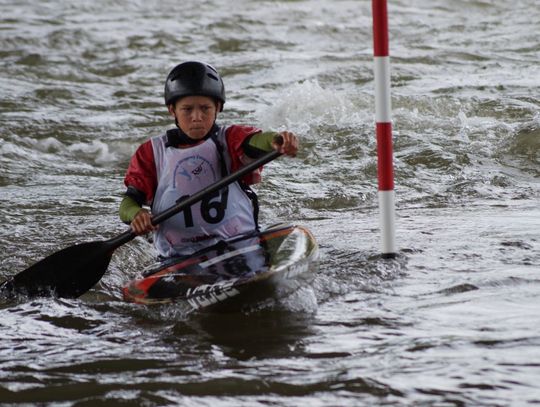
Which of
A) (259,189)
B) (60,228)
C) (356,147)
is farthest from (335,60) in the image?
(60,228)

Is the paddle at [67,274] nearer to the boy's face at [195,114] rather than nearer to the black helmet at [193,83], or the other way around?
the boy's face at [195,114]

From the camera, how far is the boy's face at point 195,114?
476cm

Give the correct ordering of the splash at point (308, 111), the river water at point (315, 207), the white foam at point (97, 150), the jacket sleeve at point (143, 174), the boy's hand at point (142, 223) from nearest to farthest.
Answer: the river water at point (315, 207) < the boy's hand at point (142, 223) < the jacket sleeve at point (143, 174) < the white foam at point (97, 150) < the splash at point (308, 111)

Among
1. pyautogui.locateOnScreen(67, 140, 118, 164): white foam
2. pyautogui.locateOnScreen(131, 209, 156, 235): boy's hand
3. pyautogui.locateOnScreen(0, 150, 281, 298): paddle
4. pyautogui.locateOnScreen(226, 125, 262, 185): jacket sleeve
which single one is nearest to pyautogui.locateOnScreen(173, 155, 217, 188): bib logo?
pyautogui.locateOnScreen(226, 125, 262, 185): jacket sleeve

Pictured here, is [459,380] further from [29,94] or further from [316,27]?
[316,27]

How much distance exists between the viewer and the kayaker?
476cm

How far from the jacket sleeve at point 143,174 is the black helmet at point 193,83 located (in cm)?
31

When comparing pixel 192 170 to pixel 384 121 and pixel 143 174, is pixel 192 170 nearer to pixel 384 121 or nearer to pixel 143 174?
pixel 143 174

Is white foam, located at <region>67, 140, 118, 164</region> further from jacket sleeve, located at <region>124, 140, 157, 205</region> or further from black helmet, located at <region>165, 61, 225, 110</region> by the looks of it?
black helmet, located at <region>165, 61, 225, 110</region>

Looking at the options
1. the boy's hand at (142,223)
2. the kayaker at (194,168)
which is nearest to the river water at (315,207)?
the boy's hand at (142,223)

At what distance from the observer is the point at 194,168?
15.9 feet

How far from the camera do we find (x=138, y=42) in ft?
45.2

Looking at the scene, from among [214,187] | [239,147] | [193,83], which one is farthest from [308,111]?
[214,187]

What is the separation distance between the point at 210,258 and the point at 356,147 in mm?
3490
